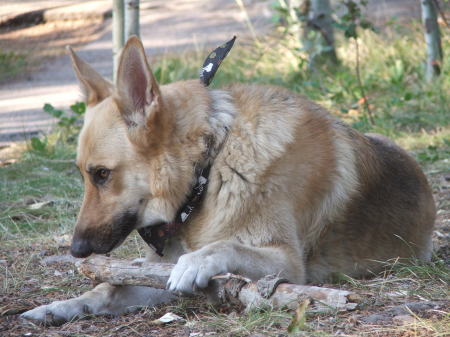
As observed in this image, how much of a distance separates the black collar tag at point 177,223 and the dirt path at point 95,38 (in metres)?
4.29

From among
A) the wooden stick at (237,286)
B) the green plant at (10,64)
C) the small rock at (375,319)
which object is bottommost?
the green plant at (10,64)

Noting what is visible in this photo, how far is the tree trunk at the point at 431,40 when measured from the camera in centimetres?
770

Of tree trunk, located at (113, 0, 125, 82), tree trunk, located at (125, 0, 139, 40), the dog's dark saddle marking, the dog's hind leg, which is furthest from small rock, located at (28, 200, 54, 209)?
the dog's hind leg

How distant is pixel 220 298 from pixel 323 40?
6.58 metres

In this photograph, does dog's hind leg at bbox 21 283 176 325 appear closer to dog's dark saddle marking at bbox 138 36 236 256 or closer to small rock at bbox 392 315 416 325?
dog's dark saddle marking at bbox 138 36 236 256

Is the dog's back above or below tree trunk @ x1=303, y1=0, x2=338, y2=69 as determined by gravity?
above

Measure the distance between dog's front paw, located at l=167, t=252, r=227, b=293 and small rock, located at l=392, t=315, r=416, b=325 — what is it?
751 millimetres

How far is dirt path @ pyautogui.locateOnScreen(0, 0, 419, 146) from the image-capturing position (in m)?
8.66

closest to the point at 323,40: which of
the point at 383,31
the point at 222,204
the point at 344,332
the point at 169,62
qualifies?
the point at 383,31

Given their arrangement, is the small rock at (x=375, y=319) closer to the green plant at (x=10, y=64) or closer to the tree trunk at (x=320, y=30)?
the tree trunk at (x=320, y=30)

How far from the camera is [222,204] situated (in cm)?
342

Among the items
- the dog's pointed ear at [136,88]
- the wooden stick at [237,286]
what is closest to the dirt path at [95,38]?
the dog's pointed ear at [136,88]

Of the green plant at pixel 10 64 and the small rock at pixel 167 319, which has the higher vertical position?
the small rock at pixel 167 319

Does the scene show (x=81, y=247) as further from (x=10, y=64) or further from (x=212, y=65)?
(x=10, y=64)
